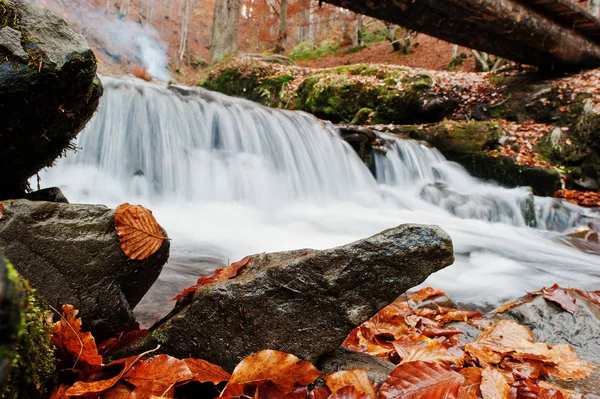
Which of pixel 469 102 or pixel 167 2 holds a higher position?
pixel 167 2

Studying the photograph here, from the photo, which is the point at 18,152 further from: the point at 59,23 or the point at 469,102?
the point at 469,102

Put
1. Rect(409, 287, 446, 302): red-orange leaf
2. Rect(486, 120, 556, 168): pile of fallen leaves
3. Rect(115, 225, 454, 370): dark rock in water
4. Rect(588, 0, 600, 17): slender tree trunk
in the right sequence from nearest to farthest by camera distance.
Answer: Rect(115, 225, 454, 370): dark rock in water
Rect(409, 287, 446, 302): red-orange leaf
Rect(486, 120, 556, 168): pile of fallen leaves
Rect(588, 0, 600, 17): slender tree trunk

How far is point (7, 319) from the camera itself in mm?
383

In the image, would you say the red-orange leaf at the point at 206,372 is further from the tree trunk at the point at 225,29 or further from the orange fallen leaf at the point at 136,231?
the tree trunk at the point at 225,29

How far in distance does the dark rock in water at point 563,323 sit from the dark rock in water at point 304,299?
134 centimetres

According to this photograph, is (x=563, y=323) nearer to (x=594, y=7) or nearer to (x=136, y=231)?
(x=136, y=231)

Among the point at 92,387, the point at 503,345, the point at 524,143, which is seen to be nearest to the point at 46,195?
the point at 92,387

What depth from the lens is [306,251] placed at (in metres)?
1.38

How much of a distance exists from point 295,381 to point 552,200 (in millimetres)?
8088

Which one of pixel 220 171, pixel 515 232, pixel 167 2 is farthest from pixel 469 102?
pixel 167 2

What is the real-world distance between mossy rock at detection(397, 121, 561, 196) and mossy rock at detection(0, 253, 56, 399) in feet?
29.0

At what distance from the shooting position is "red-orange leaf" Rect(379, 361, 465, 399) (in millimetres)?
1163

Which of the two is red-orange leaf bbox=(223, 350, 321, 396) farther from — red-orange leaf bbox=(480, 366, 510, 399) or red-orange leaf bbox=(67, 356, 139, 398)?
red-orange leaf bbox=(480, 366, 510, 399)

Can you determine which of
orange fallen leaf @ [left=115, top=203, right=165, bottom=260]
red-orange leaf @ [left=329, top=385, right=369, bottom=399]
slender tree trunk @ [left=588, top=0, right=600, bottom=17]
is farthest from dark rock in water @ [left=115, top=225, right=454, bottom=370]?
slender tree trunk @ [left=588, top=0, right=600, bottom=17]
